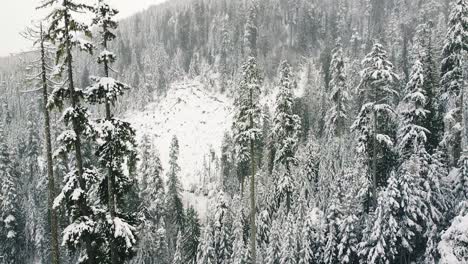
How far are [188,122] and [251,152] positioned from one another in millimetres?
96169

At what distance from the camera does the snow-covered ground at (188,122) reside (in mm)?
104625

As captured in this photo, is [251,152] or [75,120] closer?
[75,120]

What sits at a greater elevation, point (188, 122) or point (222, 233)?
point (188, 122)

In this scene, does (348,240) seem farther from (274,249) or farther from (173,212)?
(173,212)

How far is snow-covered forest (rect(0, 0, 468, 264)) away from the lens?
14.2 metres

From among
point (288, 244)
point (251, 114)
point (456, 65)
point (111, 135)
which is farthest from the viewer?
point (288, 244)

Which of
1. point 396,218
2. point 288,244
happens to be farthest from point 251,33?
point 396,218

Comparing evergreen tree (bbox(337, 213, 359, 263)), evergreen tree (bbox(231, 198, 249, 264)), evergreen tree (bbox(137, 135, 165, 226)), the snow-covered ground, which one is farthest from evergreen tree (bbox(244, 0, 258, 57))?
evergreen tree (bbox(337, 213, 359, 263))

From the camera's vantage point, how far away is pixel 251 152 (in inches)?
957

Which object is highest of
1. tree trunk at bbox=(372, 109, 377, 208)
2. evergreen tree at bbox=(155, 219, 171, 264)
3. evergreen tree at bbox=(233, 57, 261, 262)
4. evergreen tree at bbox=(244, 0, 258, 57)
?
evergreen tree at bbox=(244, 0, 258, 57)

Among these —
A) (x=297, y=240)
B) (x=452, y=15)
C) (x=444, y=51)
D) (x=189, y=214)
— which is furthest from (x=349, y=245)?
(x=189, y=214)

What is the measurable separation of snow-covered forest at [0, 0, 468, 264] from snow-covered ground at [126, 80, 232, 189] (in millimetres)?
563

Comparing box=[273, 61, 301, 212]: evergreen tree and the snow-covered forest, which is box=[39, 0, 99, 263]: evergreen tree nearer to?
the snow-covered forest

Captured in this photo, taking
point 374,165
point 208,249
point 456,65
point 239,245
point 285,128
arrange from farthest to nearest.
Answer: point 208,249
point 239,245
point 285,128
point 456,65
point 374,165
